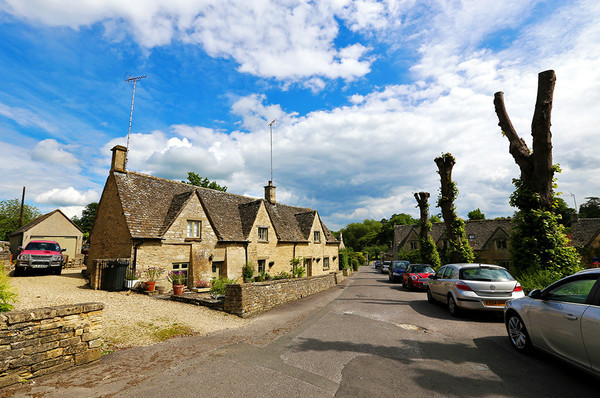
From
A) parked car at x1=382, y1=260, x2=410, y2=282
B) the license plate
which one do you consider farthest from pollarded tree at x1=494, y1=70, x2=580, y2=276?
parked car at x1=382, y1=260, x2=410, y2=282

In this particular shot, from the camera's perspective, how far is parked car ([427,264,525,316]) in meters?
8.54

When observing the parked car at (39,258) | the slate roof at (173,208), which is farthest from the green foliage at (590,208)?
the parked car at (39,258)

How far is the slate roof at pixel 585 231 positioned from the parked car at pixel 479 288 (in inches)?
1586

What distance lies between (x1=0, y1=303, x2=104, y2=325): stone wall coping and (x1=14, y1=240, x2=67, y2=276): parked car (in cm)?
1594

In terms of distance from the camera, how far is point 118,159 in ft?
60.5

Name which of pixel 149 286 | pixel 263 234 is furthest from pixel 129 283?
pixel 263 234

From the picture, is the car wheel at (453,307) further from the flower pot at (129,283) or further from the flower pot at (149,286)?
the flower pot at (129,283)

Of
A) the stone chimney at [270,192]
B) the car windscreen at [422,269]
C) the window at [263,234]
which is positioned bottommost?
the car windscreen at [422,269]

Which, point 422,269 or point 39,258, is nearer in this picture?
point 39,258

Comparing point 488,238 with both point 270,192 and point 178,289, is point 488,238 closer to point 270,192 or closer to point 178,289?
point 270,192

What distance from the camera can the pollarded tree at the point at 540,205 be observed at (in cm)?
1018

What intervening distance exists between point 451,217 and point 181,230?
18415 mm

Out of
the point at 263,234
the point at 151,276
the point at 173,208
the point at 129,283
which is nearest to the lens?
the point at 129,283

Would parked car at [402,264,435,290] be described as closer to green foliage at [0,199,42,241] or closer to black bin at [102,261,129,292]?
black bin at [102,261,129,292]
